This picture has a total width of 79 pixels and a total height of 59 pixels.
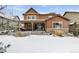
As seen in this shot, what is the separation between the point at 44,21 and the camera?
2.02 metres

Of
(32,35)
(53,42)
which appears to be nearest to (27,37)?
(32,35)

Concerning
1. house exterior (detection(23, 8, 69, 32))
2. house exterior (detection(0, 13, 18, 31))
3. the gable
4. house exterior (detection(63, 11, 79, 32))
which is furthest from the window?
house exterior (detection(0, 13, 18, 31))

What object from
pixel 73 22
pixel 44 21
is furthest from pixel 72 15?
pixel 44 21

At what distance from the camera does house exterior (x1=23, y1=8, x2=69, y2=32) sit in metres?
2.01

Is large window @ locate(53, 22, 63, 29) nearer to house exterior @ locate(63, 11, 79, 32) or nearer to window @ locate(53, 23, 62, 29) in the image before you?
window @ locate(53, 23, 62, 29)

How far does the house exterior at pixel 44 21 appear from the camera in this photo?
201cm

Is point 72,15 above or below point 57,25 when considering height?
above

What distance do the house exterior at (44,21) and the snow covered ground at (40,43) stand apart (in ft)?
0.37

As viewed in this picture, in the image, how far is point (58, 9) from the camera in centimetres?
206

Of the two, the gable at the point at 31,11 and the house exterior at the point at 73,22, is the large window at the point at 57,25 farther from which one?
the gable at the point at 31,11

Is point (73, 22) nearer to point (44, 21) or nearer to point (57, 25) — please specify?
point (57, 25)

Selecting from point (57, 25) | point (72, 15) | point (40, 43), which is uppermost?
point (72, 15)

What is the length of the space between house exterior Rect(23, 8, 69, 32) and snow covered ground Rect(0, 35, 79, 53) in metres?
0.11

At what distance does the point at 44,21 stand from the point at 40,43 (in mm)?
277
